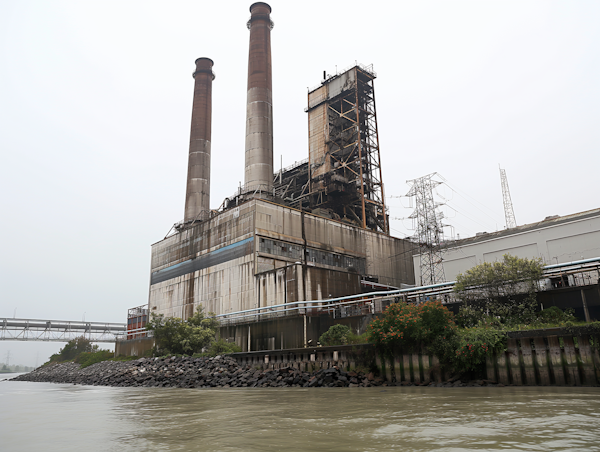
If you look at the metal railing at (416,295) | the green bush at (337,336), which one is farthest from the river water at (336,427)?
the metal railing at (416,295)

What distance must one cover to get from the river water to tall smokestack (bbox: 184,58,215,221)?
173 feet

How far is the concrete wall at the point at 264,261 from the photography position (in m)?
42.1

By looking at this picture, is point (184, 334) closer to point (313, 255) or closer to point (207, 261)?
point (207, 261)

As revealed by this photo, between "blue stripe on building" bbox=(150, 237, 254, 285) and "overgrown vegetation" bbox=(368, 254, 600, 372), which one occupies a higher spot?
"blue stripe on building" bbox=(150, 237, 254, 285)

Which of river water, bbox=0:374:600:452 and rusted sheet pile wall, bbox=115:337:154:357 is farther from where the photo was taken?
rusted sheet pile wall, bbox=115:337:154:357

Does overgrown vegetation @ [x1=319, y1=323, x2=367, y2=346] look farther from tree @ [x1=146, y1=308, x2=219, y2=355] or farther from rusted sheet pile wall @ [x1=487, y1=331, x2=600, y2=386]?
tree @ [x1=146, y1=308, x2=219, y2=355]

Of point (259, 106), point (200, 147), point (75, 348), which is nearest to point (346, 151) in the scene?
point (259, 106)

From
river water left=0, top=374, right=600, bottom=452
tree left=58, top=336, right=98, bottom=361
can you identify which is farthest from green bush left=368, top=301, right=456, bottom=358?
tree left=58, top=336, right=98, bottom=361

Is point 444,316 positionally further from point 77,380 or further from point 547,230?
point 77,380

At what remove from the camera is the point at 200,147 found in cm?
Result: 6900

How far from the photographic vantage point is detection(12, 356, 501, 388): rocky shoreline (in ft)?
71.8

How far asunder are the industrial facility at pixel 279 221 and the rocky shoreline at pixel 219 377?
556cm

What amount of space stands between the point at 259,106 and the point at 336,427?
181 feet

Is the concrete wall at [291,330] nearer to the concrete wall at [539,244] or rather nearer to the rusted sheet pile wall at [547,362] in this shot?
the rusted sheet pile wall at [547,362]
